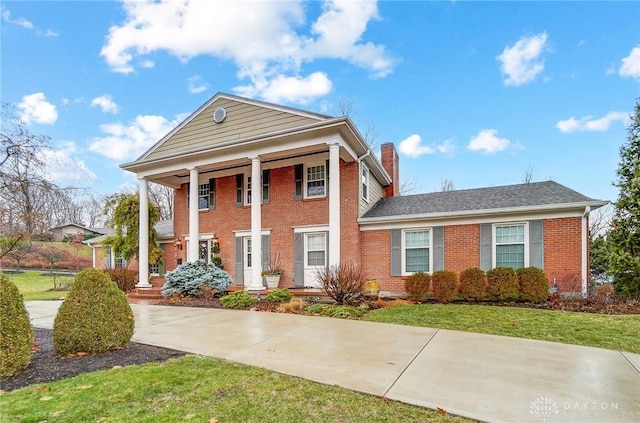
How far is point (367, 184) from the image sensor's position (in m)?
13.4

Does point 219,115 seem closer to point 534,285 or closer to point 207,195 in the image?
point 207,195

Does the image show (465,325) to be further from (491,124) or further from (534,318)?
(491,124)

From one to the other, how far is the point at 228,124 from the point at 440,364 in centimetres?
1125

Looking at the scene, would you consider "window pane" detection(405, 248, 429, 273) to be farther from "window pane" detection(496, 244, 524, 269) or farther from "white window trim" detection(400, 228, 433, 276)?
"window pane" detection(496, 244, 524, 269)

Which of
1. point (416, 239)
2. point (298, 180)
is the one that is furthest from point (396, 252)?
point (298, 180)

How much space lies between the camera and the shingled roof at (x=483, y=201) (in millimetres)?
10156

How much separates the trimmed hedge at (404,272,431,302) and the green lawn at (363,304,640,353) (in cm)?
122

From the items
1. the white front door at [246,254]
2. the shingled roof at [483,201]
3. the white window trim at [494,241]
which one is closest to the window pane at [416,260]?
the shingled roof at [483,201]

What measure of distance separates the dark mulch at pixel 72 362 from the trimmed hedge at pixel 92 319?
0.50ft

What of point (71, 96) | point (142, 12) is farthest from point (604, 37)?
point (71, 96)

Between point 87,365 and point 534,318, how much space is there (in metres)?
8.28

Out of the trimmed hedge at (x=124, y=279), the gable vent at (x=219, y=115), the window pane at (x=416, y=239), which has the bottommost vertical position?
the trimmed hedge at (x=124, y=279)

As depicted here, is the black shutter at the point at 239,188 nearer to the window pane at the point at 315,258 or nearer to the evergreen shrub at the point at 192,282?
the evergreen shrub at the point at 192,282

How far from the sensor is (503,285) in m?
9.45
